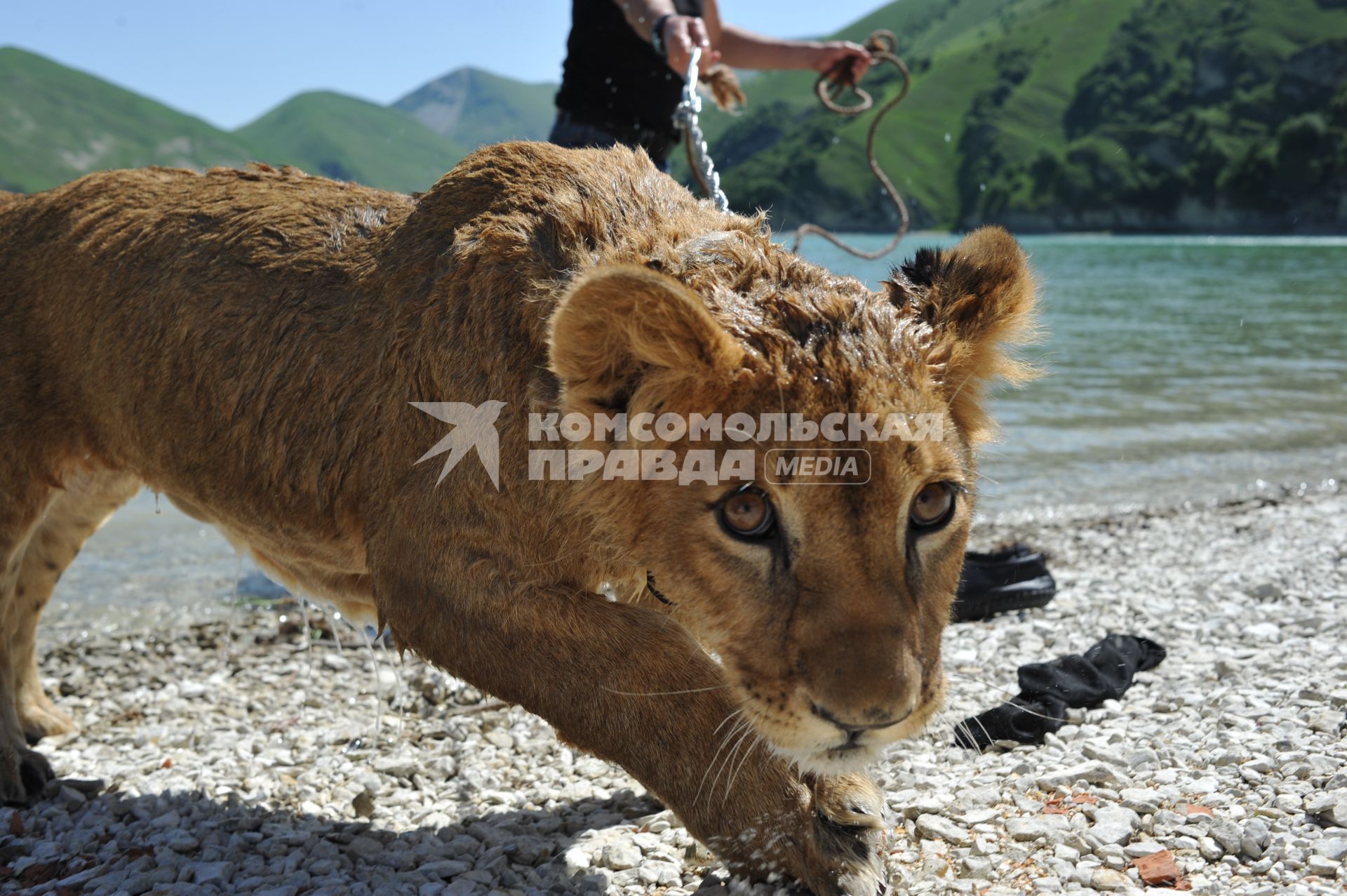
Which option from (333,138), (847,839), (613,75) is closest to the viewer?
(847,839)

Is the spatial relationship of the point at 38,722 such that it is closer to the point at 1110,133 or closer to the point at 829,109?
the point at 829,109

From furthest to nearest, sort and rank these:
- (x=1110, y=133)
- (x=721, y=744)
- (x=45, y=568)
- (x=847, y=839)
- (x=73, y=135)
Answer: (x=73, y=135) → (x=1110, y=133) → (x=45, y=568) → (x=847, y=839) → (x=721, y=744)

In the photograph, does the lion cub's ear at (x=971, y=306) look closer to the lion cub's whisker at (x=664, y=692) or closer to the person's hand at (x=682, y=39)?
the lion cub's whisker at (x=664, y=692)

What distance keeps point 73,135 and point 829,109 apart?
202507mm

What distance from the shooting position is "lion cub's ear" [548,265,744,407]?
3.01 m

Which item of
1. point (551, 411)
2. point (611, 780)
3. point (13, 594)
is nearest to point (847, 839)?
point (551, 411)

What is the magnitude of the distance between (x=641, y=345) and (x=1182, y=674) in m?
4.32

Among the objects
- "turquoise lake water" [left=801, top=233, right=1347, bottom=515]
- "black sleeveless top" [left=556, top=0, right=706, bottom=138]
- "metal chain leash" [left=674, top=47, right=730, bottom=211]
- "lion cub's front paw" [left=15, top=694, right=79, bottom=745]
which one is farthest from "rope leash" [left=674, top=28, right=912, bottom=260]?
"lion cub's front paw" [left=15, top=694, right=79, bottom=745]

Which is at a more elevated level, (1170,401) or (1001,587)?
(1170,401)

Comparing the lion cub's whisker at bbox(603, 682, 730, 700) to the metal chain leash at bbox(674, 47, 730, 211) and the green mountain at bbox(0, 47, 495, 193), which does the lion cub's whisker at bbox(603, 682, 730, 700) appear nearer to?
the metal chain leash at bbox(674, 47, 730, 211)

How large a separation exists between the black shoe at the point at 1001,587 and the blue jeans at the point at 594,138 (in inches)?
141

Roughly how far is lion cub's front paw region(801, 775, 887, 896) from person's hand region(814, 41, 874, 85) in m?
5.06

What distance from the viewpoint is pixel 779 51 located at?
733 centimetres

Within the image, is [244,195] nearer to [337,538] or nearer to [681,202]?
[337,538]
